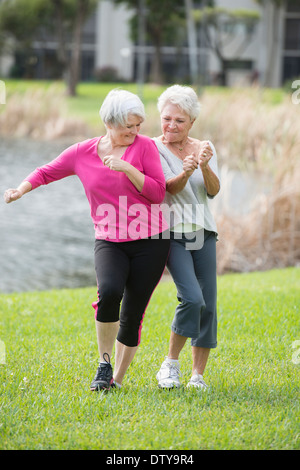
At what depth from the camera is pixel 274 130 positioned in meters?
11.2

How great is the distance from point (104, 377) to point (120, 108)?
5.02 feet

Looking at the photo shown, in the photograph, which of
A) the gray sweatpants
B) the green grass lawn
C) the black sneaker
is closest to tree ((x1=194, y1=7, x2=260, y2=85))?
the green grass lawn

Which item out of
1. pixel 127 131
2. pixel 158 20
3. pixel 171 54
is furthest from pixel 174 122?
pixel 171 54

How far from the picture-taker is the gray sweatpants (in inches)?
154

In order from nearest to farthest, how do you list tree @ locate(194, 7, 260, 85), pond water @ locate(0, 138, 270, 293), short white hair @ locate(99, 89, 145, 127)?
short white hair @ locate(99, 89, 145, 127), pond water @ locate(0, 138, 270, 293), tree @ locate(194, 7, 260, 85)

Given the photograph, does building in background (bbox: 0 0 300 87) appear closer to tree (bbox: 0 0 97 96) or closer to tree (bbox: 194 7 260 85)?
tree (bbox: 194 7 260 85)

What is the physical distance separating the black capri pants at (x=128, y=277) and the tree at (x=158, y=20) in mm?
43163

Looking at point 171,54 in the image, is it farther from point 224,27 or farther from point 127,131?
point 127,131

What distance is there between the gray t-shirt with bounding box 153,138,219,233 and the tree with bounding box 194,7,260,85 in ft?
143

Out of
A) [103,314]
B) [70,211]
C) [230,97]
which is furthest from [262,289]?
[230,97]

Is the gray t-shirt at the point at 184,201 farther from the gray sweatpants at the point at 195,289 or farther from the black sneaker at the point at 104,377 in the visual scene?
the black sneaker at the point at 104,377

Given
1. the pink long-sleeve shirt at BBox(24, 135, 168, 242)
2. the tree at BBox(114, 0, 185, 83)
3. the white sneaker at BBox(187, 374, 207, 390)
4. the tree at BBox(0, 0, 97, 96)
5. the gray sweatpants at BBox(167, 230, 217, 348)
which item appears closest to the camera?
the pink long-sleeve shirt at BBox(24, 135, 168, 242)

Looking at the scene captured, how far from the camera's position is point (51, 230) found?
A: 42.3 ft

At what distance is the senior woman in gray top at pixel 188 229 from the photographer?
3.91m
